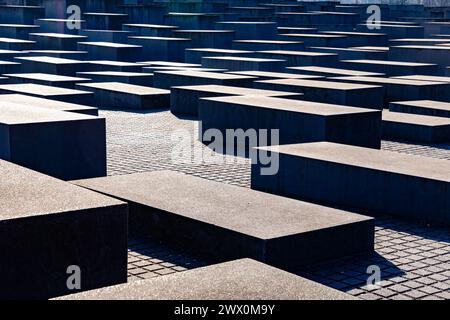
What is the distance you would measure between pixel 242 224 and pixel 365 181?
2945mm

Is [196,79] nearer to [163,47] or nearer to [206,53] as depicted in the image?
[206,53]

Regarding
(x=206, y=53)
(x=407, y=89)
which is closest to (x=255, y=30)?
(x=206, y=53)

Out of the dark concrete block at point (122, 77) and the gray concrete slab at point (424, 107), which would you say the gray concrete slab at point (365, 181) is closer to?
the gray concrete slab at point (424, 107)

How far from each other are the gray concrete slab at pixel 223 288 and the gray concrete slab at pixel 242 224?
2.19 meters

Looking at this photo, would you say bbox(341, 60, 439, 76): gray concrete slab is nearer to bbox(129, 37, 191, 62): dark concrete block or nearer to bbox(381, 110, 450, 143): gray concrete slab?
bbox(381, 110, 450, 143): gray concrete slab

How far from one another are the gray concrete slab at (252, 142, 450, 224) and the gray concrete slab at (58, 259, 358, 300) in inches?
195

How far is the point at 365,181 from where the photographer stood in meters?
10.9

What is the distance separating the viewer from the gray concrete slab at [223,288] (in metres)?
5.34

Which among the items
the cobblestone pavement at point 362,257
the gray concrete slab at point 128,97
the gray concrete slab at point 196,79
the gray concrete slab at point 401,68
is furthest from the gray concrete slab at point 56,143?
the gray concrete slab at point 401,68

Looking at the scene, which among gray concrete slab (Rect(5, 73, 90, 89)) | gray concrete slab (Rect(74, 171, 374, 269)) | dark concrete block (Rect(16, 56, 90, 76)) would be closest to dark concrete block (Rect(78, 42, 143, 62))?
dark concrete block (Rect(16, 56, 90, 76))

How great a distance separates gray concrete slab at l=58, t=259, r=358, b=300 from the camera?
5344 millimetres
